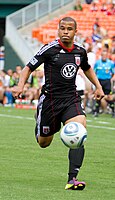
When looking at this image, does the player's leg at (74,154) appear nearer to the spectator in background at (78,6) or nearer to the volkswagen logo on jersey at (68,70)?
the volkswagen logo on jersey at (68,70)

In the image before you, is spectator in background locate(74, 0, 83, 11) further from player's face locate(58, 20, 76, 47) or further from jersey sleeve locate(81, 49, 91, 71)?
player's face locate(58, 20, 76, 47)

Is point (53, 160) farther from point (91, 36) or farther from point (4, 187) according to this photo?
point (91, 36)

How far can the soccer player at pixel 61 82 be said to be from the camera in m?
9.12

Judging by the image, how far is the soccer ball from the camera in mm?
8812

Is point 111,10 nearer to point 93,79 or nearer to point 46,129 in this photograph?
point 93,79

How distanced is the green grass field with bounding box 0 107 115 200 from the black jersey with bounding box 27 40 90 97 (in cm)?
110

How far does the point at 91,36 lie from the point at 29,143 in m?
16.8

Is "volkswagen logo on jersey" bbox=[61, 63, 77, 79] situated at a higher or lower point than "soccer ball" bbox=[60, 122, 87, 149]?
higher

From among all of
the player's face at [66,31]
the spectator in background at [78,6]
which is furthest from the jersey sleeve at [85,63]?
the spectator in background at [78,6]

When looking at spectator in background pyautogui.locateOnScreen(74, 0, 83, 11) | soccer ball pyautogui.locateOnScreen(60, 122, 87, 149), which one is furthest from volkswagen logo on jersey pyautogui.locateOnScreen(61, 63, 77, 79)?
spectator in background pyautogui.locateOnScreen(74, 0, 83, 11)

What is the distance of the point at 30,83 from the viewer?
2720 cm

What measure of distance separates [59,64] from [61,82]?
21 cm

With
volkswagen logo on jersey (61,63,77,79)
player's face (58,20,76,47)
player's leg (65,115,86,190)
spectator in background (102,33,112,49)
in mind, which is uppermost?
player's face (58,20,76,47)

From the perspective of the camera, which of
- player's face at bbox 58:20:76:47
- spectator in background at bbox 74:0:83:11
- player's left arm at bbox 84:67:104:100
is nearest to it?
player's face at bbox 58:20:76:47
